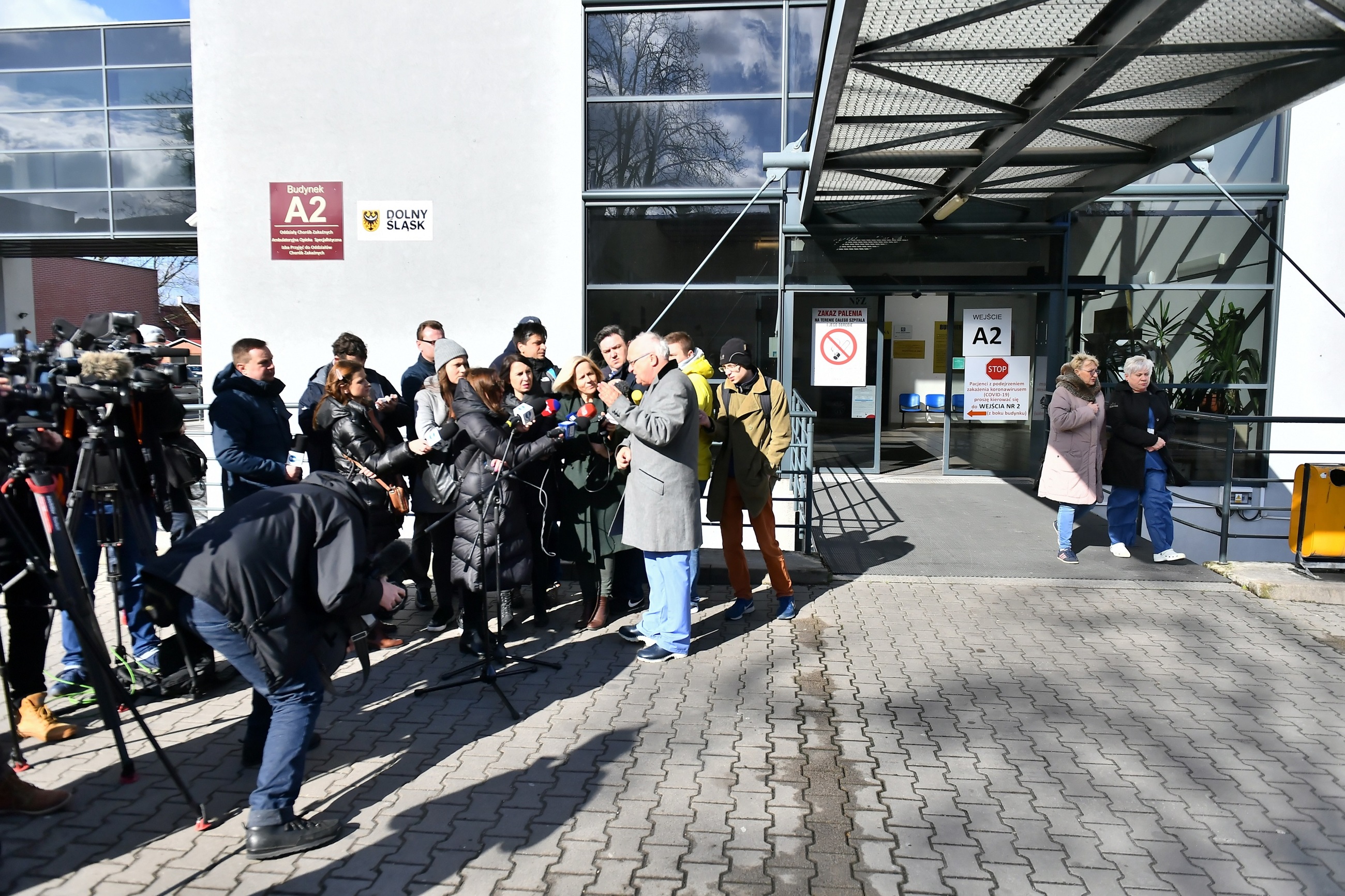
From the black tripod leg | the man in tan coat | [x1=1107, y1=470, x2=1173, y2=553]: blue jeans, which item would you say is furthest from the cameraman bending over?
[x1=1107, y1=470, x2=1173, y2=553]: blue jeans

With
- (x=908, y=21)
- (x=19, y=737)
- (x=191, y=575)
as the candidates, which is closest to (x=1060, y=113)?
(x=908, y=21)

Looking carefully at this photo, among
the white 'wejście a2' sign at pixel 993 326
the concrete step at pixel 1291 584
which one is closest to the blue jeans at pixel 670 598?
the concrete step at pixel 1291 584

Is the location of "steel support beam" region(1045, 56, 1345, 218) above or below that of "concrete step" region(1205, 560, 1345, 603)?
above

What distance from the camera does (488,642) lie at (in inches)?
191

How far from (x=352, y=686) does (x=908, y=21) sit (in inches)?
202

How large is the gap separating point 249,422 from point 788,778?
3559 millimetres

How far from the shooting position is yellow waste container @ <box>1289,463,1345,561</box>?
22.6 ft

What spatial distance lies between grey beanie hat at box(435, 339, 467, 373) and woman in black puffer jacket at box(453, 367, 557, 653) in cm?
66

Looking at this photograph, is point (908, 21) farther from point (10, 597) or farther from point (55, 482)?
→ point (10, 597)

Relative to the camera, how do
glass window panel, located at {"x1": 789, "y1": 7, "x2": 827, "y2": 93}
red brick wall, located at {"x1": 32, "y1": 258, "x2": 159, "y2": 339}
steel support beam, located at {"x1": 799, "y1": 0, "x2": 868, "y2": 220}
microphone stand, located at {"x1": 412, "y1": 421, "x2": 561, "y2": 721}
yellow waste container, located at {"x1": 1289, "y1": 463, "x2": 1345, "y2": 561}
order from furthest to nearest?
red brick wall, located at {"x1": 32, "y1": 258, "x2": 159, "y2": 339}, glass window panel, located at {"x1": 789, "y1": 7, "x2": 827, "y2": 93}, yellow waste container, located at {"x1": 1289, "y1": 463, "x2": 1345, "y2": 561}, steel support beam, located at {"x1": 799, "y1": 0, "x2": 868, "y2": 220}, microphone stand, located at {"x1": 412, "y1": 421, "x2": 561, "y2": 721}

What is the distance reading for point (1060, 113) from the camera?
20.4 feet

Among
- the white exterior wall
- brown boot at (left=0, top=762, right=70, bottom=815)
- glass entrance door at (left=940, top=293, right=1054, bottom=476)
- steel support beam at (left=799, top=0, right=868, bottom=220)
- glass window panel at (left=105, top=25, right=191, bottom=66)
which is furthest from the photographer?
glass window panel at (left=105, top=25, right=191, bottom=66)

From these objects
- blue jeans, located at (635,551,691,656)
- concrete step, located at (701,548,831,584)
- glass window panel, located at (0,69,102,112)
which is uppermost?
glass window panel, located at (0,69,102,112)

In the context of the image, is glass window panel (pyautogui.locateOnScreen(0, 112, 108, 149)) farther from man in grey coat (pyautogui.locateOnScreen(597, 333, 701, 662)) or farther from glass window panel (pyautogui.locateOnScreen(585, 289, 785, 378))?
man in grey coat (pyautogui.locateOnScreen(597, 333, 701, 662))
